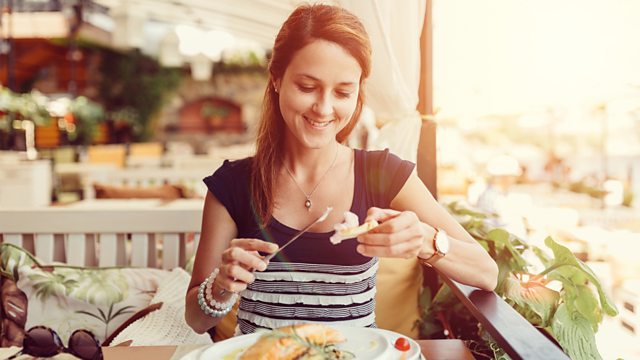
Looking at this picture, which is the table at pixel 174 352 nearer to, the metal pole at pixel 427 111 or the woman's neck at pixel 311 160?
the woman's neck at pixel 311 160

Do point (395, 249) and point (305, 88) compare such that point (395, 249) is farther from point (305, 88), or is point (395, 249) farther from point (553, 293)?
point (553, 293)

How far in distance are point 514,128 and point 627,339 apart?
49.0ft

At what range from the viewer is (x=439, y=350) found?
1213 mm

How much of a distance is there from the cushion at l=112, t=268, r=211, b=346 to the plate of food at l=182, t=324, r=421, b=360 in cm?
72

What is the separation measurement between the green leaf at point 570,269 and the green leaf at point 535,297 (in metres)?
0.05

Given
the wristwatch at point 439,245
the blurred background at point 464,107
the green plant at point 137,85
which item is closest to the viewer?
the wristwatch at point 439,245

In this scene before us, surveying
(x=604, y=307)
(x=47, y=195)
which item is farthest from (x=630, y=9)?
(x=47, y=195)

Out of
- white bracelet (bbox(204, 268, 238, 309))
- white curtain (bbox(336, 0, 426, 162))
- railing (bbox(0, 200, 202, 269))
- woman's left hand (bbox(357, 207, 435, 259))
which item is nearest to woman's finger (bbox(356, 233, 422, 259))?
woman's left hand (bbox(357, 207, 435, 259))

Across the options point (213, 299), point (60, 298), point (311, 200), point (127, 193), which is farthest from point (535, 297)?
→ point (127, 193)

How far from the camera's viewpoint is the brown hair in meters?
1.43

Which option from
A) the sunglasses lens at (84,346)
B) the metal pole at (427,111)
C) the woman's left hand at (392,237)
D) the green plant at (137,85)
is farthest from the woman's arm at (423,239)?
the green plant at (137,85)

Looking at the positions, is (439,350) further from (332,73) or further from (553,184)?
(553,184)

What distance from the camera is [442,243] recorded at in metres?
1.27

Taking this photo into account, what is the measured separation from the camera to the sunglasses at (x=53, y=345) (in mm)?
827
